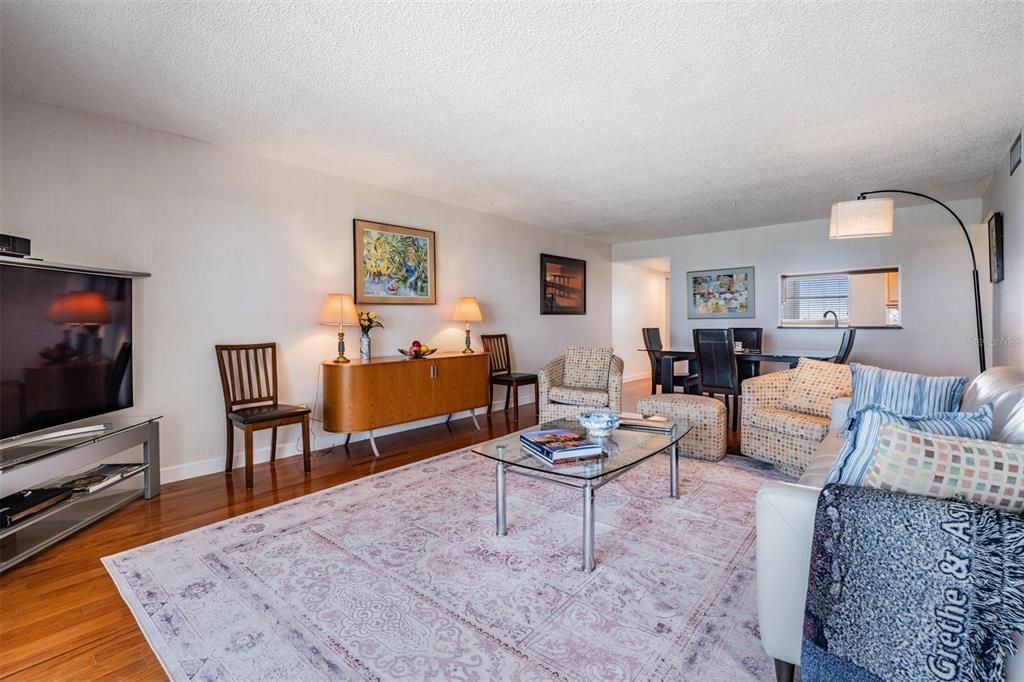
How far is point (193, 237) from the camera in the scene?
345 centimetres

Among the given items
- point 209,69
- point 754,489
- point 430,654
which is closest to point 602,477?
point 430,654

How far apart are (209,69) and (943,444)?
3.25m

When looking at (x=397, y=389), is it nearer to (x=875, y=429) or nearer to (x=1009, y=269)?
(x=875, y=429)

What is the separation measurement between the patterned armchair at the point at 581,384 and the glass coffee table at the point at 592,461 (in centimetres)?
118

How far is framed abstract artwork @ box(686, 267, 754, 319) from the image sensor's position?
6773 mm

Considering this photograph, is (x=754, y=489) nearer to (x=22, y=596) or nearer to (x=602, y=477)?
(x=602, y=477)

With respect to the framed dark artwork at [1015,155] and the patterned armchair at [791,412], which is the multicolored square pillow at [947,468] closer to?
the patterned armchair at [791,412]

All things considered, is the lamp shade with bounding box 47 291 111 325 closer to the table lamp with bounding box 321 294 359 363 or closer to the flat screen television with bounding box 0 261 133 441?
the flat screen television with bounding box 0 261 133 441

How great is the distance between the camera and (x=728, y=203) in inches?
207

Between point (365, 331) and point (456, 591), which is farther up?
point (365, 331)

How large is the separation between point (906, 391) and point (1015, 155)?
7.68 ft

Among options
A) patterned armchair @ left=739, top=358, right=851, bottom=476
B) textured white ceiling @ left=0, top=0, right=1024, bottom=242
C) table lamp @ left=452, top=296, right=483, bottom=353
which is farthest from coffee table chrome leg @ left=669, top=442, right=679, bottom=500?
table lamp @ left=452, top=296, right=483, bottom=353

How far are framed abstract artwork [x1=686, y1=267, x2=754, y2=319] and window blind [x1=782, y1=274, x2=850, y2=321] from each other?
441 millimetres

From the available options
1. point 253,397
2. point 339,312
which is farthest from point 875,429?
point 253,397
